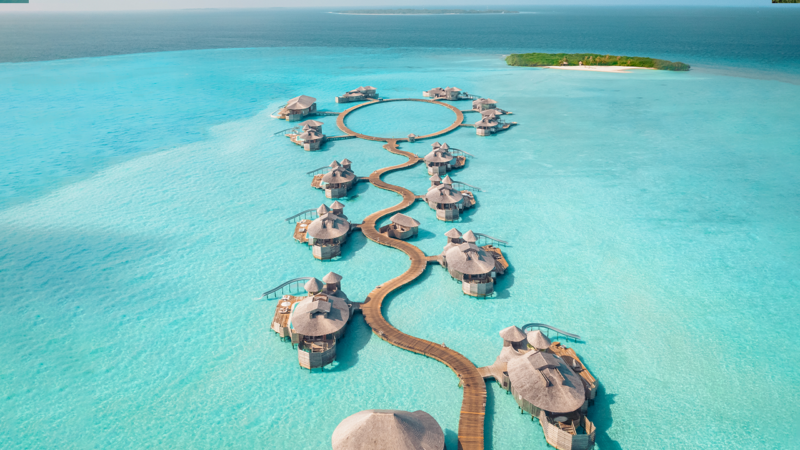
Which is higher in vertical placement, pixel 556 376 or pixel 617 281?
pixel 556 376

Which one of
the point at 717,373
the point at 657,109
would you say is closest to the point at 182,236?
the point at 717,373

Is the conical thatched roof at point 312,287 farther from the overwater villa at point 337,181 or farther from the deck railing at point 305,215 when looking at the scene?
the overwater villa at point 337,181

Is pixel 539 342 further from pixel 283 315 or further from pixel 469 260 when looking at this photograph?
pixel 283 315

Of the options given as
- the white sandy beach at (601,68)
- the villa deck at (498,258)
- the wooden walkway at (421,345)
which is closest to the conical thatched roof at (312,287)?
the wooden walkway at (421,345)

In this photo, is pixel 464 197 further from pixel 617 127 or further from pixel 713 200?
pixel 617 127

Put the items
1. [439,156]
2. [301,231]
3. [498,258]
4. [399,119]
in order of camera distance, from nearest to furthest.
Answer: [498,258]
[301,231]
[439,156]
[399,119]

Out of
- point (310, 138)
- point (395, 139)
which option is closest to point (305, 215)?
point (310, 138)
